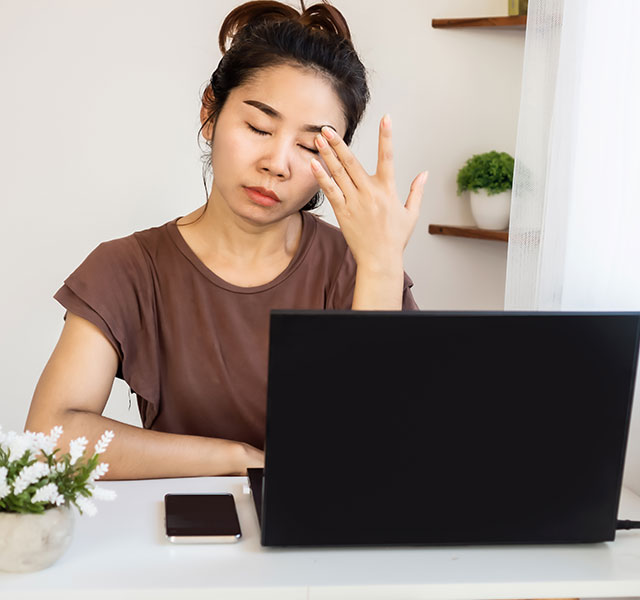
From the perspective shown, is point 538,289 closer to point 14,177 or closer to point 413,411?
point 413,411

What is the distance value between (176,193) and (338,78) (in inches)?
49.1

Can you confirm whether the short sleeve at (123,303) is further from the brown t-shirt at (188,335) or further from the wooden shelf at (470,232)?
the wooden shelf at (470,232)

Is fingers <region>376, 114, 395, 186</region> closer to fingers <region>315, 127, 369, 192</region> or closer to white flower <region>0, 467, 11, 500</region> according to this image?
fingers <region>315, 127, 369, 192</region>

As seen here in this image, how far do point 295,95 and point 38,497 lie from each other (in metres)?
0.76

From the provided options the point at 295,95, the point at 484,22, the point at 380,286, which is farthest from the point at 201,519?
the point at 484,22

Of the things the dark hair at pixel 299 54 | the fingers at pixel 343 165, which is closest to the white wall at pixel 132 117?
the dark hair at pixel 299 54

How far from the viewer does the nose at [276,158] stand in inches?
50.9

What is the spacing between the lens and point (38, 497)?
790 millimetres

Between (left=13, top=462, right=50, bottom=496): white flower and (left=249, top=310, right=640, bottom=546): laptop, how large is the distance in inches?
8.4

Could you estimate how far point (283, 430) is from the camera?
834 millimetres

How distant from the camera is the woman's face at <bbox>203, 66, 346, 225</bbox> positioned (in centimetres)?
130

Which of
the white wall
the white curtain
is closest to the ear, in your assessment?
the white curtain

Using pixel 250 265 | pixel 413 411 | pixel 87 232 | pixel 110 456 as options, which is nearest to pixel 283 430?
pixel 413 411

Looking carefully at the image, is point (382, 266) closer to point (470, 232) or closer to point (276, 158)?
point (276, 158)
